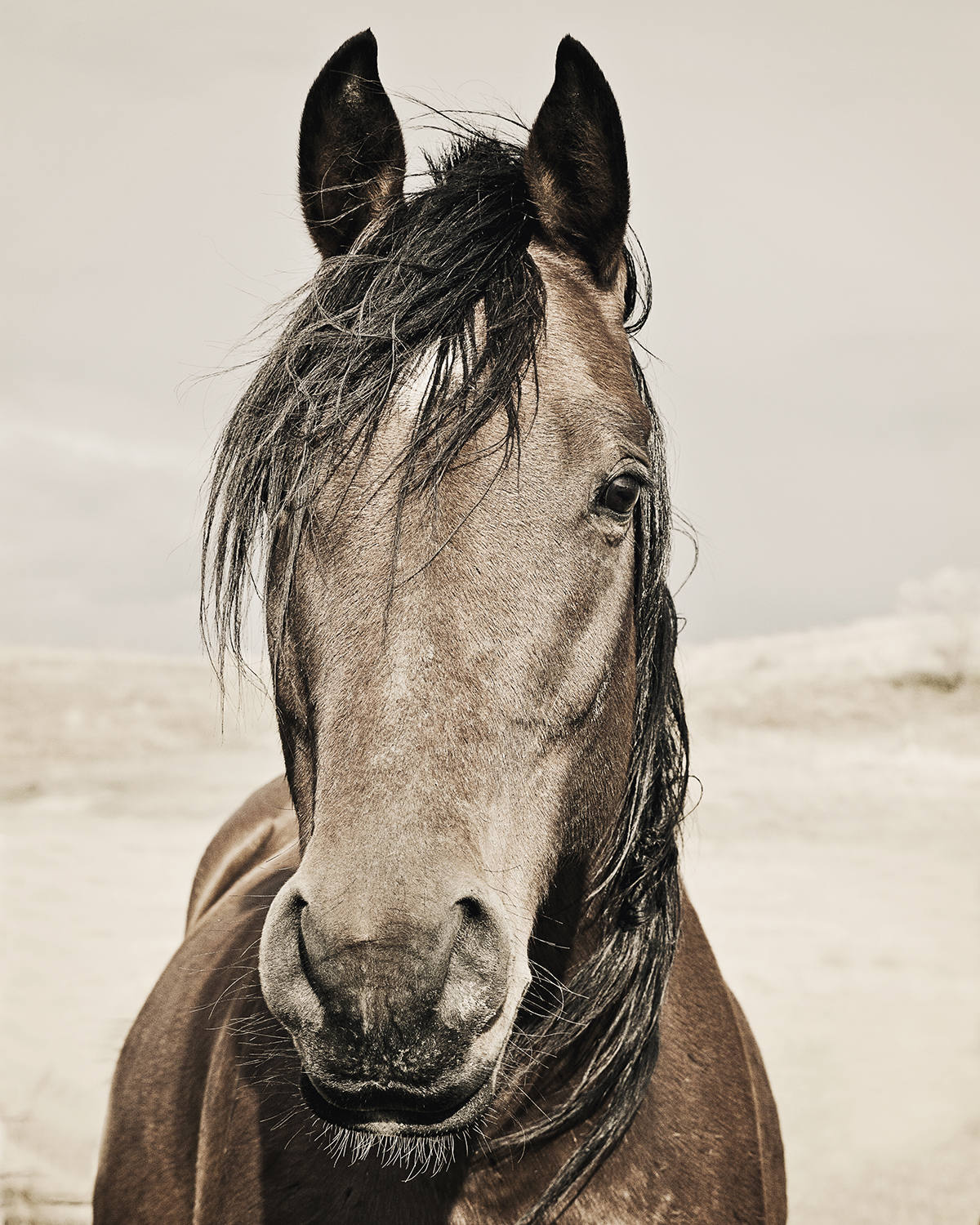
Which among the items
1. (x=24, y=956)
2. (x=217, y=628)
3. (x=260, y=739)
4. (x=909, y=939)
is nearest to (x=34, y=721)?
(x=260, y=739)

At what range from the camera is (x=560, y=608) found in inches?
65.7

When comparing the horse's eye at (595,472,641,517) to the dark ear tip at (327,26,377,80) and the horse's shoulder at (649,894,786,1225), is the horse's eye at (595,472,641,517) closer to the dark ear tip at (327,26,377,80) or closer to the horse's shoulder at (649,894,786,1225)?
the dark ear tip at (327,26,377,80)

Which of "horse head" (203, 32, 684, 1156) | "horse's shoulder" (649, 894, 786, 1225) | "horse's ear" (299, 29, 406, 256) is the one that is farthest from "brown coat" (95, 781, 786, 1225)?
"horse's ear" (299, 29, 406, 256)

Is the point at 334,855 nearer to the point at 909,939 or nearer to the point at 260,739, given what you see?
the point at 909,939

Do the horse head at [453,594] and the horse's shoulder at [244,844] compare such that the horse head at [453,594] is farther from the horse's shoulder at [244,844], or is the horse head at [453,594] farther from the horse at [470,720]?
the horse's shoulder at [244,844]

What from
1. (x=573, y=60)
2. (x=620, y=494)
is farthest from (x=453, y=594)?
(x=573, y=60)

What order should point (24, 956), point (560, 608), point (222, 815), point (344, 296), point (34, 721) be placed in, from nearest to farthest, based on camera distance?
point (560, 608), point (344, 296), point (24, 956), point (222, 815), point (34, 721)

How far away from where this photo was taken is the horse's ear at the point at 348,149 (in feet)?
6.88

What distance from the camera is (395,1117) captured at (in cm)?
136

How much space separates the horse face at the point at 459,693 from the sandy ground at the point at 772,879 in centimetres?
69

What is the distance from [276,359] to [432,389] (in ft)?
Result: 1.32

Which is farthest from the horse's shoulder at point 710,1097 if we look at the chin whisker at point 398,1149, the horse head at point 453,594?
the chin whisker at point 398,1149

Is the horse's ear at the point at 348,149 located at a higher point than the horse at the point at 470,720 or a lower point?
higher

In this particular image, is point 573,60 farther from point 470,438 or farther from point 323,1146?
point 323,1146
